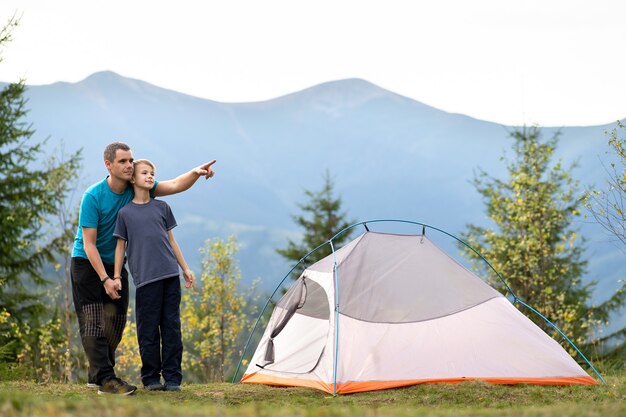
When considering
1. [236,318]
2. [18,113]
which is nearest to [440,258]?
[18,113]

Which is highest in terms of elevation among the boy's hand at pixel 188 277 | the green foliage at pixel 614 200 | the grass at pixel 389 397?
the green foliage at pixel 614 200

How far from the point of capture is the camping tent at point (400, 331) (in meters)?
7.32

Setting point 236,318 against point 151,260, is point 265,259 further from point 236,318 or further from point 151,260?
point 151,260

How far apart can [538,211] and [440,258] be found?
10.4 metres

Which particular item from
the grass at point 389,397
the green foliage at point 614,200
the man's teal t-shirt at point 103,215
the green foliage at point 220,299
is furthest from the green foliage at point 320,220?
the man's teal t-shirt at point 103,215

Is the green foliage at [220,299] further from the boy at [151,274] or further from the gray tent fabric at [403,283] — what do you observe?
the boy at [151,274]

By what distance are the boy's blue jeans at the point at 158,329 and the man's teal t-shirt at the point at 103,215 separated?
44cm

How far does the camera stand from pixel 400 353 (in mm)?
7406

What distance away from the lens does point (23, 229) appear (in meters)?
16.4

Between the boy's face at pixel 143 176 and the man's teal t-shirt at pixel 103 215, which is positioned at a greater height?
the boy's face at pixel 143 176

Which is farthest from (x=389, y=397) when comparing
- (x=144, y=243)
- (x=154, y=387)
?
(x=144, y=243)

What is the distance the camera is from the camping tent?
732cm

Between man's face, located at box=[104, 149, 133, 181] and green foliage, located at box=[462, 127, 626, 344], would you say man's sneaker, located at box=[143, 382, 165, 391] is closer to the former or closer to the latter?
man's face, located at box=[104, 149, 133, 181]

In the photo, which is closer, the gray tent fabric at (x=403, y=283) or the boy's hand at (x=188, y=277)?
the boy's hand at (x=188, y=277)
